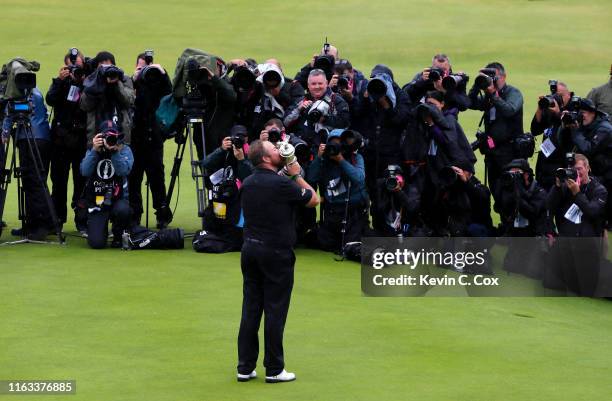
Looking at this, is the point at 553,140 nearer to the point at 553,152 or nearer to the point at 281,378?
the point at 553,152

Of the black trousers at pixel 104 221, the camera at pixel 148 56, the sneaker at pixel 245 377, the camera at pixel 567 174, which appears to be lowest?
the sneaker at pixel 245 377

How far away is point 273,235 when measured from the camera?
9.54 meters

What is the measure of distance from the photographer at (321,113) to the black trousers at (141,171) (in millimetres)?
2047

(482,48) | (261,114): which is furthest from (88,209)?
(482,48)

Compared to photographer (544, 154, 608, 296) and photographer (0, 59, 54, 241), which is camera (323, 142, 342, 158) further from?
photographer (0, 59, 54, 241)

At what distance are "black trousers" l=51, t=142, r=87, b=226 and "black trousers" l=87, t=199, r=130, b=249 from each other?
42.8 inches

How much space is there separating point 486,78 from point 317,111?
217 cm

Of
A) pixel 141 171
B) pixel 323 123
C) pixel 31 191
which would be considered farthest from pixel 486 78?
pixel 31 191

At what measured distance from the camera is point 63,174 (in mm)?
15734

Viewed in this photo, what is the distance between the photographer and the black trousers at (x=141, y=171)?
15.5 meters

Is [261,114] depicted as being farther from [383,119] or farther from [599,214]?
[599,214]

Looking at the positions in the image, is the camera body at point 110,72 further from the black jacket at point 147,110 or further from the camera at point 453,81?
the camera at point 453,81

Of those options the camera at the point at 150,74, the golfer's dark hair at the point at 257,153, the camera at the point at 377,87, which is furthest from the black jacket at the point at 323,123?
the golfer's dark hair at the point at 257,153

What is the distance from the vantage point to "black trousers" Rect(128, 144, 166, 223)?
50.8 feet
